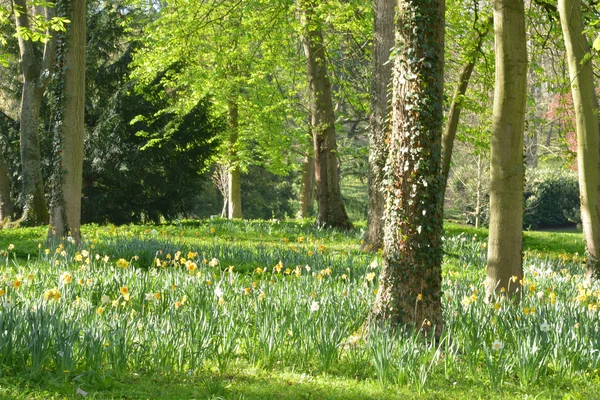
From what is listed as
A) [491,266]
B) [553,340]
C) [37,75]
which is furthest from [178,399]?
[37,75]

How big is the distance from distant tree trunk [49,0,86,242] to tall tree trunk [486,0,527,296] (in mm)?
6130

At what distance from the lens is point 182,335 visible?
4.24m

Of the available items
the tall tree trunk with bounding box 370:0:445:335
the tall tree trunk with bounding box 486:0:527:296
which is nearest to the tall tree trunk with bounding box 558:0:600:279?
the tall tree trunk with bounding box 486:0:527:296

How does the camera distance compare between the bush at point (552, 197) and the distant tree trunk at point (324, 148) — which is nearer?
the distant tree trunk at point (324, 148)

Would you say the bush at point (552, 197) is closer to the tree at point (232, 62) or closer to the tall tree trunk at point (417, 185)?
the tree at point (232, 62)

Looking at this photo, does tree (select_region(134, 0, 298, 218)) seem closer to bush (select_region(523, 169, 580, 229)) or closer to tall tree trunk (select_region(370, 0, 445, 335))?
tall tree trunk (select_region(370, 0, 445, 335))

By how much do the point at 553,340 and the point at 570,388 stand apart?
33 cm

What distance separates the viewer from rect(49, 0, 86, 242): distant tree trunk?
9.76m

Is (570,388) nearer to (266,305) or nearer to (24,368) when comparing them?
(266,305)

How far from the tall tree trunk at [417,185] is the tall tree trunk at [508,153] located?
1.74m

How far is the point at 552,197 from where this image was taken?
2972 centimetres

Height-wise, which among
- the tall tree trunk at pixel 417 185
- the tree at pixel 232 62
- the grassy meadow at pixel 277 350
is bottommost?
Answer: the grassy meadow at pixel 277 350

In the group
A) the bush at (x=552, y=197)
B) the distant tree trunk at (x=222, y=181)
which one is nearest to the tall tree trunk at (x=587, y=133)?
the distant tree trunk at (x=222, y=181)

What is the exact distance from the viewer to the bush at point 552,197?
28891 millimetres
